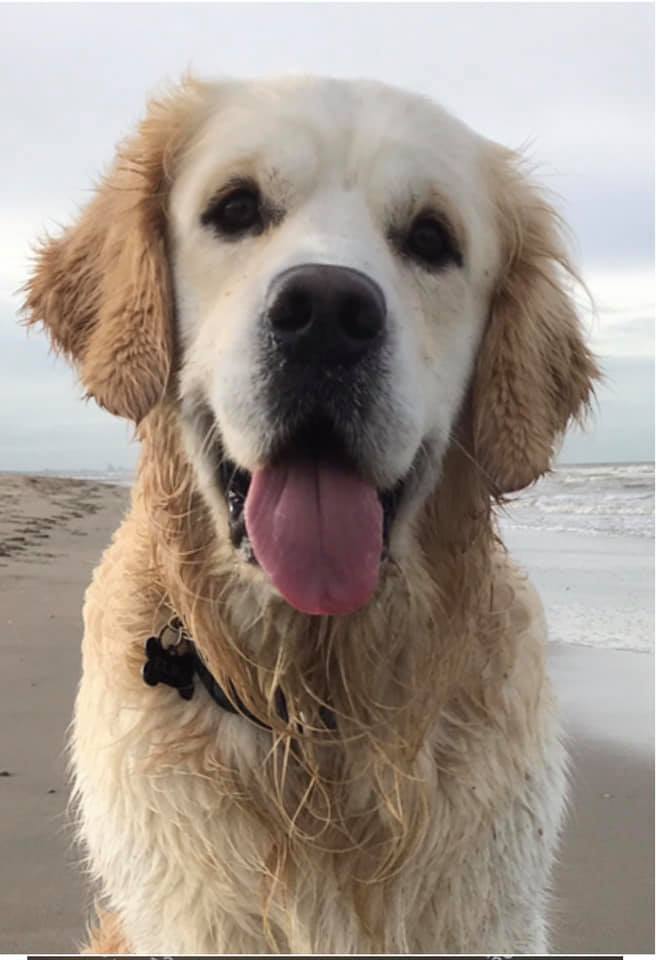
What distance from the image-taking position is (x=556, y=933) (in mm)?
3400

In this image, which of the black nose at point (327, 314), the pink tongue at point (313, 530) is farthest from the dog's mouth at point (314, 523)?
the black nose at point (327, 314)

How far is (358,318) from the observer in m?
2.06

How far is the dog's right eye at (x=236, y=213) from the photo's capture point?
95.0 inches

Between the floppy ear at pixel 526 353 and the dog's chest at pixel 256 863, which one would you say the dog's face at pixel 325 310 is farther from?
the dog's chest at pixel 256 863

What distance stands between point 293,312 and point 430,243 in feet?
1.88

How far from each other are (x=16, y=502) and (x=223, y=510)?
12726 millimetres

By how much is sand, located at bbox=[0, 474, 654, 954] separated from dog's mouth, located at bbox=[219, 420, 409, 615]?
1644mm

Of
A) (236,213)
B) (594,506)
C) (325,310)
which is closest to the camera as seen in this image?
(325,310)

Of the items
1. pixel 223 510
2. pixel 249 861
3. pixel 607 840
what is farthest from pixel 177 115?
pixel 607 840

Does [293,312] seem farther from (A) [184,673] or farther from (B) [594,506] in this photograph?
(B) [594,506]

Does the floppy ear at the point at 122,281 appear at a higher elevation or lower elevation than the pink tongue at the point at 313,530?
higher

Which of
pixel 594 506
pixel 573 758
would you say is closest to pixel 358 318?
pixel 573 758

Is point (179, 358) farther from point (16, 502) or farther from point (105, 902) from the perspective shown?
point (16, 502)

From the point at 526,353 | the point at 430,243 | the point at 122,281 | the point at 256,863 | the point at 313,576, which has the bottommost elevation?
the point at 256,863
